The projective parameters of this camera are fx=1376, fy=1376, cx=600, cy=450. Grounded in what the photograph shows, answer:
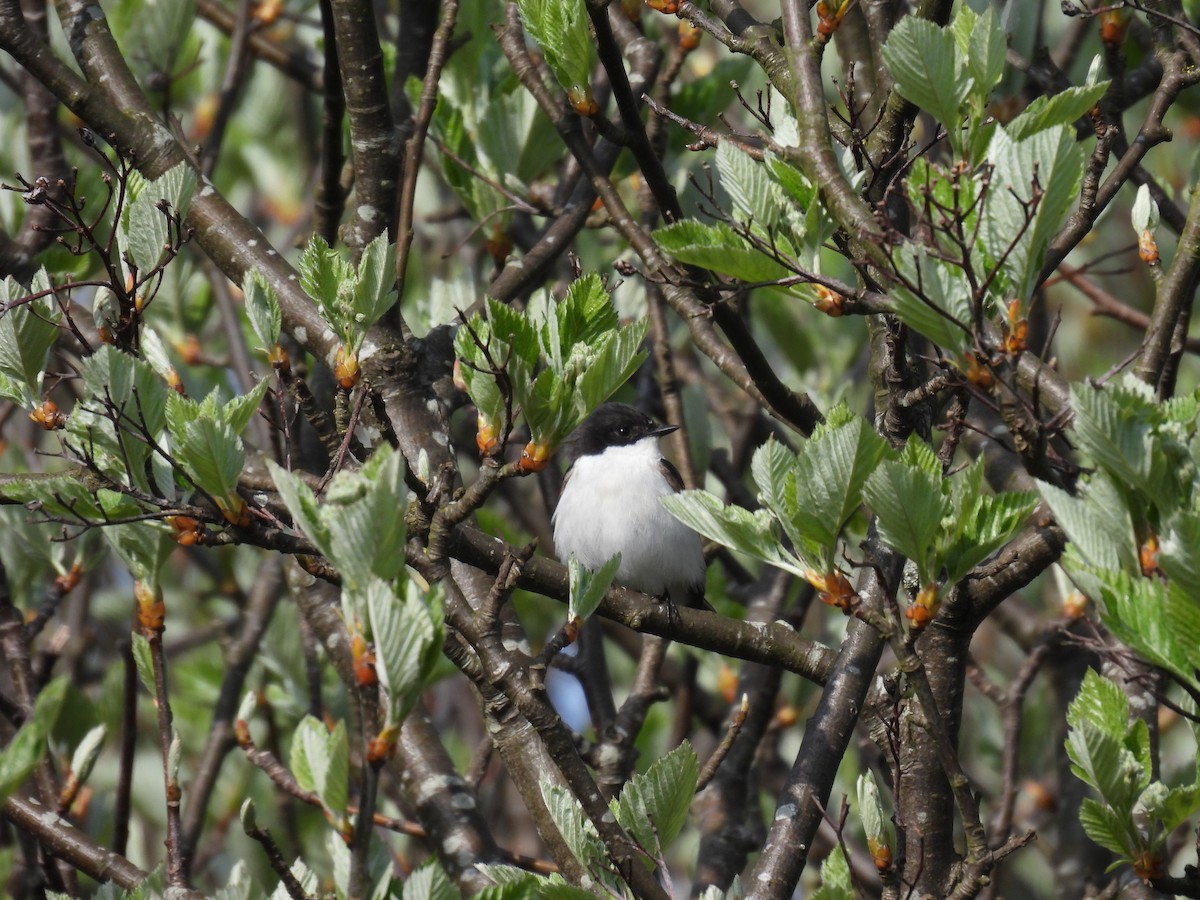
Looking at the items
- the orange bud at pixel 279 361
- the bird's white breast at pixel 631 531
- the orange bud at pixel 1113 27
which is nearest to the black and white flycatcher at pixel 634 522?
the bird's white breast at pixel 631 531

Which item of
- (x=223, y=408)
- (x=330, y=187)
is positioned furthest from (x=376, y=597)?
(x=330, y=187)

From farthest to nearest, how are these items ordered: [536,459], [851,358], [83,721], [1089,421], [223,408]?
[851,358] → [83,721] → [536,459] → [223,408] → [1089,421]

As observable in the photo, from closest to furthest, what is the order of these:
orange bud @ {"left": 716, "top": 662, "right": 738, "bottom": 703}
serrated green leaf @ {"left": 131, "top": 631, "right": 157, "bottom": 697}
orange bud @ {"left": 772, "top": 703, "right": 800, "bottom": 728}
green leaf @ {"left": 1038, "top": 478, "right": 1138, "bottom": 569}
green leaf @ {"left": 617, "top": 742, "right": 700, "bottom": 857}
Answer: green leaf @ {"left": 1038, "top": 478, "right": 1138, "bottom": 569} < green leaf @ {"left": 617, "top": 742, "right": 700, "bottom": 857} < serrated green leaf @ {"left": 131, "top": 631, "right": 157, "bottom": 697} < orange bud @ {"left": 716, "top": 662, "right": 738, "bottom": 703} < orange bud @ {"left": 772, "top": 703, "right": 800, "bottom": 728}

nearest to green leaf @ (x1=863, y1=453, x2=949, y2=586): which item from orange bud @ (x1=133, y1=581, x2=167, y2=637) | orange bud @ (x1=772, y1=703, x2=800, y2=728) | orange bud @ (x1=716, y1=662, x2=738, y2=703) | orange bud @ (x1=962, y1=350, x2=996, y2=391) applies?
orange bud @ (x1=962, y1=350, x2=996, y2=391)

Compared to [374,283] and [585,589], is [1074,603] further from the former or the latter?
[374,283]

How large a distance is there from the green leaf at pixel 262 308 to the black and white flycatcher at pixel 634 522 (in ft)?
10.8

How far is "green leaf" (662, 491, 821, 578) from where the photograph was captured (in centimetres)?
265

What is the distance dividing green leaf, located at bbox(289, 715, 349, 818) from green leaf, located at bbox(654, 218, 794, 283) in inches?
43.3

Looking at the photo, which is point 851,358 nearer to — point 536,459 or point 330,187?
point 330,187

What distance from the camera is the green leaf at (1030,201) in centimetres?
229

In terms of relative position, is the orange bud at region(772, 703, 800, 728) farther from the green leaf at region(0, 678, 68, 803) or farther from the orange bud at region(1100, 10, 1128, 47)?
the green leaf at region(0, 678, 68, 803)

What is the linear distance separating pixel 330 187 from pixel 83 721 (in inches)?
87.5

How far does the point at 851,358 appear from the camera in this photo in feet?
21.3

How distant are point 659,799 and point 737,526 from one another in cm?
54
